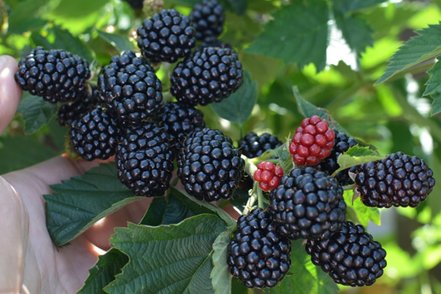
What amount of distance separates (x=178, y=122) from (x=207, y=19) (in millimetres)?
409

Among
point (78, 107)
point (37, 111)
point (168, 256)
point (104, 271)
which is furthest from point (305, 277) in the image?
point (37, 111)

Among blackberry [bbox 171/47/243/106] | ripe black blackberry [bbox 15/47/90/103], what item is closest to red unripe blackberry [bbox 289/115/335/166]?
blackberry [bbox 171/47/243/106]

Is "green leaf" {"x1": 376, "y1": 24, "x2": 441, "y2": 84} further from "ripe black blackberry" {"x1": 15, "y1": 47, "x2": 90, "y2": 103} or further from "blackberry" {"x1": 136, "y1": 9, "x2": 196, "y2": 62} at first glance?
"ripe black blackberry" {"x1": 15, "y1": 47, "x2": 90, "y2": 103}

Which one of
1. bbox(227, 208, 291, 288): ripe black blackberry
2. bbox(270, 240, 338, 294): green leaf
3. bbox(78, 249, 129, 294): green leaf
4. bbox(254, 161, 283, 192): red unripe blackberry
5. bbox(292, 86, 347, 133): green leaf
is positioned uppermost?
bbox(254, 161, 283, 192): red unripe blackberry

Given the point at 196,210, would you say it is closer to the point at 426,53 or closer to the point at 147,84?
the point at 147,84

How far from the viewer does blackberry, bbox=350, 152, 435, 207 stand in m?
1.22

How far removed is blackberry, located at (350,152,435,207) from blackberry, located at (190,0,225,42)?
0.68m

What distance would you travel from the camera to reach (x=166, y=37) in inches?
58.5

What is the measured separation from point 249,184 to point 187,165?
0.69 ft

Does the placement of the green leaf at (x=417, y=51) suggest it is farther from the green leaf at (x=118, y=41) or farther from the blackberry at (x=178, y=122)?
the green leaf at (x=118, y=41)

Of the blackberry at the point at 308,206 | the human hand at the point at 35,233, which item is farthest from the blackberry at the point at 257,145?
the human hand at the point at 35,233

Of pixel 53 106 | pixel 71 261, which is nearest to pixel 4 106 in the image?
pixel 53 106

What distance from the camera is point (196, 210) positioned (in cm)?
144

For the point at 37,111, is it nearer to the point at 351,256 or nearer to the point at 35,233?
the point at 35,233
